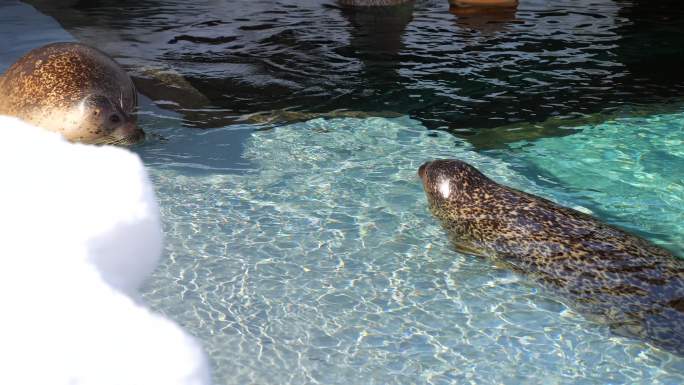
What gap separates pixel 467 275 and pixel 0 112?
4.70 meters

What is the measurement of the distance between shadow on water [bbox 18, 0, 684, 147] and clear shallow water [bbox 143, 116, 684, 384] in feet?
3.86

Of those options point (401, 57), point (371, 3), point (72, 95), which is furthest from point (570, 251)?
point (371, 3)

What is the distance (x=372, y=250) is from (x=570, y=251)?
1.27 meters

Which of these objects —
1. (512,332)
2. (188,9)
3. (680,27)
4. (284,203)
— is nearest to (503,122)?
(284,203)

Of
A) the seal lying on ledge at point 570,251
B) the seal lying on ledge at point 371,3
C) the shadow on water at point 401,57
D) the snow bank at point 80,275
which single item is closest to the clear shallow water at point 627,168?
the shadow on water at point 401,57

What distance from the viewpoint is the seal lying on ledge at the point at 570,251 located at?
4.61 m

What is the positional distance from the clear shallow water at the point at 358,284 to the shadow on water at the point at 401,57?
118cm

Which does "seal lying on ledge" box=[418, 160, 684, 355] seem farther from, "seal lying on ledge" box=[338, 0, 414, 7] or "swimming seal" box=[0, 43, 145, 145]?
"seal lying on ledge" box=[338, 0, 414, 7]

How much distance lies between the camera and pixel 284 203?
6195 millimetres

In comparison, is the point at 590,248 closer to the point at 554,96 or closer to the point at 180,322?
the point at 180,322

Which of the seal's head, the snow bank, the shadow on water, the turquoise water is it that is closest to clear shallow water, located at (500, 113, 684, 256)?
the turquoise water

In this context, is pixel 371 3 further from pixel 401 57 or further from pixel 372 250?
pixel 372 250

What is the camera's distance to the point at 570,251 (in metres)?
5.14

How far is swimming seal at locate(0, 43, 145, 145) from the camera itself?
7.26m
